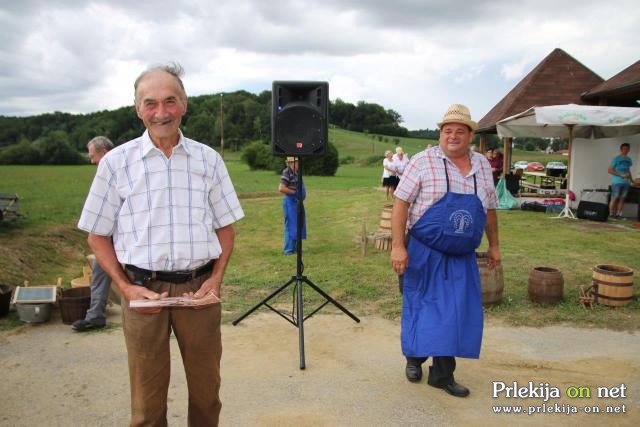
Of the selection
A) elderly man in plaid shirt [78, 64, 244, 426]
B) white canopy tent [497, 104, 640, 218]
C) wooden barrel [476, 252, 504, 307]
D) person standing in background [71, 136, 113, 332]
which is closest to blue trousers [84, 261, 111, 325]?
person standing in background [71, 136, 113, 332]

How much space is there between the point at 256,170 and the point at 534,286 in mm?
34218

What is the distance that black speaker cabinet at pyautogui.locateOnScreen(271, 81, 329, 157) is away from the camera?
13.7ft

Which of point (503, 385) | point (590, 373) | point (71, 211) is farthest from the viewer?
point (71, 211)

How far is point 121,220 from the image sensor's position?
2.17 meters

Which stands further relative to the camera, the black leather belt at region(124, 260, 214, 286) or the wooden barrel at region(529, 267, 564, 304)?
the wooden barrel at region(529, 267, 564, 304)

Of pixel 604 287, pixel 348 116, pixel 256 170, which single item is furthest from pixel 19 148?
pixel 348 116

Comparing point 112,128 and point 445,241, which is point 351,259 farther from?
point 112,128

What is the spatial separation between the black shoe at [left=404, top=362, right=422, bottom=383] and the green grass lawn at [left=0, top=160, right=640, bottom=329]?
1.51 meters

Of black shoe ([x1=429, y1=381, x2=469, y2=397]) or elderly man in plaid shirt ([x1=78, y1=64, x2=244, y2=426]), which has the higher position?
elderly man in plaid shirt ([x1=78, y1=64, x2=244, y2=426])

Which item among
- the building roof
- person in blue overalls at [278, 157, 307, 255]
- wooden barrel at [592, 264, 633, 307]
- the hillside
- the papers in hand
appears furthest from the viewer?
the hillside

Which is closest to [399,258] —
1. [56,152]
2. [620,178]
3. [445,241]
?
[445,241]

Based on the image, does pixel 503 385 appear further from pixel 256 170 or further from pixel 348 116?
pixel 348 116

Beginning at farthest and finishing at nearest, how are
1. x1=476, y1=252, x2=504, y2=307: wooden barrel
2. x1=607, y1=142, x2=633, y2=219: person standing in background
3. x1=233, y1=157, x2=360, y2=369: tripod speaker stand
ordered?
x1=607, y1=142, x2=633, y2=219: person standing in background < x1=476, y1=252, x2=504, y2=307: wooden barrel < x1=233, y1=157, x2=360, y2=369: tripod speaker stand

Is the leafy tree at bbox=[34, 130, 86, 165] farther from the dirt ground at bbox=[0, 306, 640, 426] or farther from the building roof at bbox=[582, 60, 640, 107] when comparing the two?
the dirt ground at bbox=[0, 306, 640, 426]
